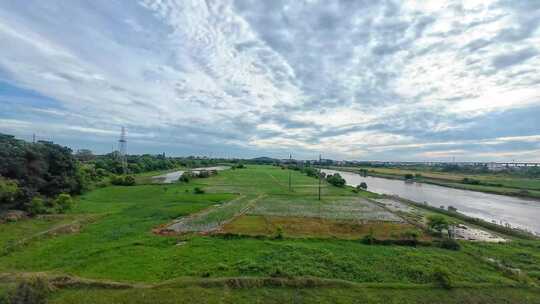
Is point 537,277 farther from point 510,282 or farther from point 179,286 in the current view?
point 179,286

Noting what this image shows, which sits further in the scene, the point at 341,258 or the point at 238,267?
the point at 341,258

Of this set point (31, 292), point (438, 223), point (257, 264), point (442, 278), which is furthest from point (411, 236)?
point (31, 292)

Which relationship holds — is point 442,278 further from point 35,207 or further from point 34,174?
point 34,174

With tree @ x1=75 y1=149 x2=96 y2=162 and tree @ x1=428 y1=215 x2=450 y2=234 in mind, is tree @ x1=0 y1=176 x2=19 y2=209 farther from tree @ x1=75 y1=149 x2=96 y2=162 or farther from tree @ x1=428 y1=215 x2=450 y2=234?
tree @ x1=75 y1=149 x2=96 y2=162

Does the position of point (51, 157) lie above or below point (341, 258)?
above

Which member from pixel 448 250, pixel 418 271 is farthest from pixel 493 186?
pixel 418 271

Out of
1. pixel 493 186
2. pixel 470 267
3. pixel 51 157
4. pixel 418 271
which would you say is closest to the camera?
pixel 418 271

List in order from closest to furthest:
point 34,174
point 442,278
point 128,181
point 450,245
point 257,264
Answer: point 442,278 → point 257,264 → point 450,245 → point 34,174 → point 128,181

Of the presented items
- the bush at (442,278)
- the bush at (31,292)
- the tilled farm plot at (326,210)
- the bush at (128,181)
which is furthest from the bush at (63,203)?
the bush at (442,278)

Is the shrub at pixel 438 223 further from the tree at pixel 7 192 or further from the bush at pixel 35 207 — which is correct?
the tree at pixel 7 192
